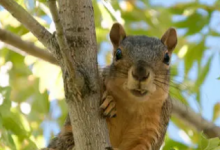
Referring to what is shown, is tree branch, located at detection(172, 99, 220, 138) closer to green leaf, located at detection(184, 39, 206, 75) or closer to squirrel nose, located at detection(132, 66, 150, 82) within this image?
green leaf, located at detection(184, 39, 206, 75)

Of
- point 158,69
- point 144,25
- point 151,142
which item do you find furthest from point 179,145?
point 144,25

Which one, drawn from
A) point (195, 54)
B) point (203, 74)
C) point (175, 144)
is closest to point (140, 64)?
point (175, 144)

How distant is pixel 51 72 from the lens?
3822 mm

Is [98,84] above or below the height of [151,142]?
above

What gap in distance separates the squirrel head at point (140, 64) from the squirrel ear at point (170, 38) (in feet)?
0.09

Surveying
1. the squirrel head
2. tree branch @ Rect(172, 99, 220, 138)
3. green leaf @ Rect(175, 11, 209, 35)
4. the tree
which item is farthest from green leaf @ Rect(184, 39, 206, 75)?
the squirrel head

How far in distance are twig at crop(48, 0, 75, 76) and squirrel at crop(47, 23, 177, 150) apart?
0.56 metres

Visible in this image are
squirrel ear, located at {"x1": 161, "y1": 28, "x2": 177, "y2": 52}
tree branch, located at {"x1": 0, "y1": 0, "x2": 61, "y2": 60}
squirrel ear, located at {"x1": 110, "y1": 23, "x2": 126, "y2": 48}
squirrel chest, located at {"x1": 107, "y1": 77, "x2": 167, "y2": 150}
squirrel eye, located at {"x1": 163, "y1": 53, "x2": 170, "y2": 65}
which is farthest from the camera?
squirrel ear, located at {"x1": 161, "y1": 28, "x2": 177, "y2": 52}

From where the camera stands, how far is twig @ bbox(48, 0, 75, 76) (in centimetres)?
187

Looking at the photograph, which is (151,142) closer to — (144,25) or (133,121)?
(133,121)

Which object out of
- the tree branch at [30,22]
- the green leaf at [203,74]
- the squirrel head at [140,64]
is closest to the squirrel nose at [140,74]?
the squirrel head at [140,64]

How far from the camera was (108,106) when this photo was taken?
2.51 metres

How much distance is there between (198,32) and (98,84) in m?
1.87

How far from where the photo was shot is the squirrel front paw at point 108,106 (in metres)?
2.37
